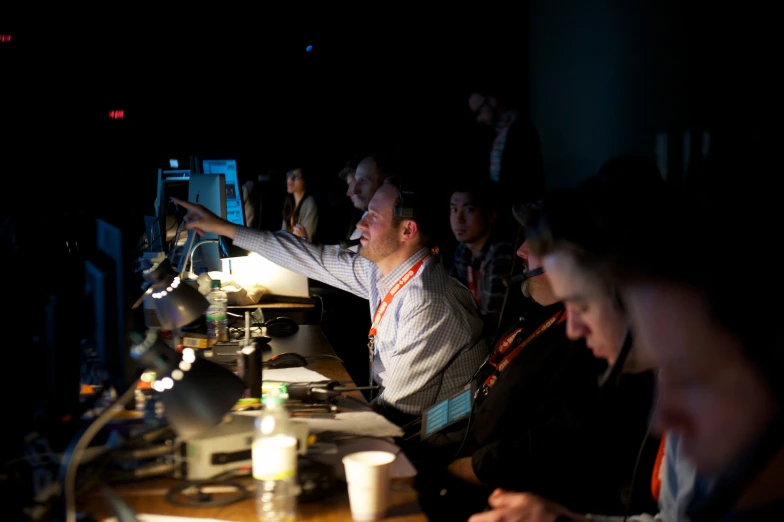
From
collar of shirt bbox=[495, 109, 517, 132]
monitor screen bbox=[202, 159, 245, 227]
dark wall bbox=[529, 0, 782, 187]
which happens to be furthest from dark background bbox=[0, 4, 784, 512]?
collar of shirt bbox=[495, 109, 517, 132]

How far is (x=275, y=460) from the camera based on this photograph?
162 cm

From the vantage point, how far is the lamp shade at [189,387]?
1551mm

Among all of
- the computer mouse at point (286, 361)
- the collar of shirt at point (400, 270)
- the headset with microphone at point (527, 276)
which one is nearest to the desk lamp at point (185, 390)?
the headset with microphone at point (527, 276)

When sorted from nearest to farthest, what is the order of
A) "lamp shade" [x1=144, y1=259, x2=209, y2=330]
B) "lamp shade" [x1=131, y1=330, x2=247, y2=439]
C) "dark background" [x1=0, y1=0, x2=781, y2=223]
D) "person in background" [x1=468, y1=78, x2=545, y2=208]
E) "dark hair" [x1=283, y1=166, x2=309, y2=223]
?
1. "lamp shade" [x1=131, y1=330, x2=247, y2=439]
2. "lamp shade" [x1=144, y1=259, x2=209, y2=330]
3. "dark background" [x1=0, y1=0, x2=781, y2=223]
4. "person in background" [x1=468, y1=78, x2=545, y2=208]
5. "dark hair" [x1=283, y1=166, x2=309, y2=223]

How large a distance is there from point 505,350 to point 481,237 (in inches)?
79.6

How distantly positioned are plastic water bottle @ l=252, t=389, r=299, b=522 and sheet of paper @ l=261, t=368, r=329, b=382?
99 centimetres

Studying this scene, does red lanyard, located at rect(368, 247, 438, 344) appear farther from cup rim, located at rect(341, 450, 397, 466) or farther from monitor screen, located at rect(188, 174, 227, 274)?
monitor screen, located at rect(188, 174, 227, 274)

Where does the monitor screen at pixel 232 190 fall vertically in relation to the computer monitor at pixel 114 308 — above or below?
above

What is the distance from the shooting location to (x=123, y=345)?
174cm

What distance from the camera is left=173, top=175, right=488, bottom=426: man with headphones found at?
2625 mm

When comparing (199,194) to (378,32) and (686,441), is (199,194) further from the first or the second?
(378,32)

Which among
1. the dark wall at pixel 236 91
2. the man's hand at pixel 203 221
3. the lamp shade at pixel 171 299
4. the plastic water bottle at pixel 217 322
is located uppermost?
the dark wall at pixel 236 91

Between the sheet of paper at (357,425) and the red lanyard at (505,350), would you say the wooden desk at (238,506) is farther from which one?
the red lanyard at (505,350)

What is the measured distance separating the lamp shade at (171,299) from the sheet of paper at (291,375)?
0.35m
